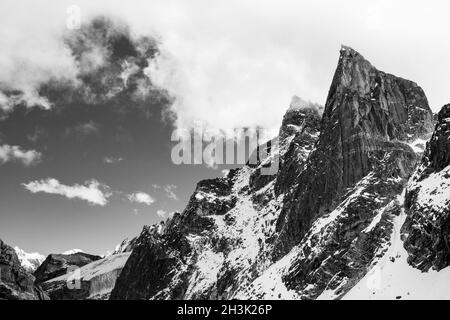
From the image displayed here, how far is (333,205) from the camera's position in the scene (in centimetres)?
13450

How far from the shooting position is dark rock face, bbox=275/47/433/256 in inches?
5379

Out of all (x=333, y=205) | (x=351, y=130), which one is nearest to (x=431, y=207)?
(x=333, y=205)

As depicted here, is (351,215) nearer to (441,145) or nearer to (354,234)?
(354,234)

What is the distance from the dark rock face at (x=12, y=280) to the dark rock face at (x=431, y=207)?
70.2 metres

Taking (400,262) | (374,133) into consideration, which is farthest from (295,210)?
(400,262)

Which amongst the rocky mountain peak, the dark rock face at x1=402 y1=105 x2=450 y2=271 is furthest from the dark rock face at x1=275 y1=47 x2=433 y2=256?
the dark rock face at x1=402 y1=105 x2=450 y2=271

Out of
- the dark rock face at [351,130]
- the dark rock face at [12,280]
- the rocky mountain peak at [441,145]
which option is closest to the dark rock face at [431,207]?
the rocky mountain peak at [441,145]

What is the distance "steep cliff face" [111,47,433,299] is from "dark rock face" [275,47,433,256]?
0.28 m

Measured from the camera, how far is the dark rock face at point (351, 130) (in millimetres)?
136625

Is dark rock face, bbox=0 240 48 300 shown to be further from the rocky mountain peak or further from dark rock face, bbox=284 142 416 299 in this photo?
the rocky mountain peak
